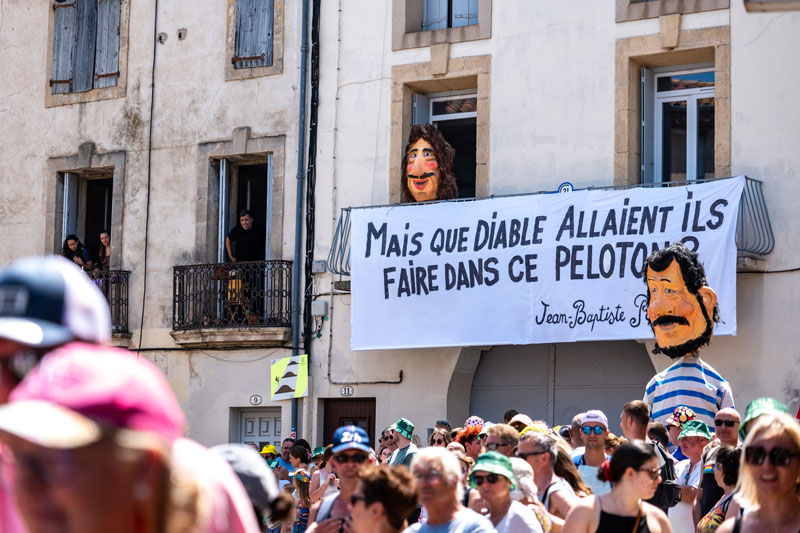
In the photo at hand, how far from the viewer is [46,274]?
5.74 feet

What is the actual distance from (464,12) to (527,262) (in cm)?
415

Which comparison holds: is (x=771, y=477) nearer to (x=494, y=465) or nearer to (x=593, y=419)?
(x=494, y=465)

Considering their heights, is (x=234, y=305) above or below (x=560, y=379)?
above

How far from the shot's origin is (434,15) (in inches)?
752

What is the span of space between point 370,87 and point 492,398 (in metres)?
4.70

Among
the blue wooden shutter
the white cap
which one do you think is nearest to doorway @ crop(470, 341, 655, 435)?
the blue wooden shutter

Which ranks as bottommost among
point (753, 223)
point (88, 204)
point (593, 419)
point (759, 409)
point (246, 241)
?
point (593, 419)

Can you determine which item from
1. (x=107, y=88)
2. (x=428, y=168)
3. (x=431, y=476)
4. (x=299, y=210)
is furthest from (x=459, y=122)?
(x=431, y=476)

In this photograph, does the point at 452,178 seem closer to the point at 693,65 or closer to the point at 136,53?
the point at 693,65

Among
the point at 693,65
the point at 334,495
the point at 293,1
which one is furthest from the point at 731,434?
the point at 293,1

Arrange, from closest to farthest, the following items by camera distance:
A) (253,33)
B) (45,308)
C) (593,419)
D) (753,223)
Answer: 1. (45,308)
2. (593,419)
3. (753,223)
4. (253,33)

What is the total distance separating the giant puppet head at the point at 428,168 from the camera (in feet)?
59.1

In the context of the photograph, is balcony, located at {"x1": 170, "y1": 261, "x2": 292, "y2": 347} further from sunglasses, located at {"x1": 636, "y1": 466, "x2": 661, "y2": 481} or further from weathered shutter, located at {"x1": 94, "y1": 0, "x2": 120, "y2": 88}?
sunglasses, located at {"x1": 636, "y1": 466, "x2": 661, "y2": 481}

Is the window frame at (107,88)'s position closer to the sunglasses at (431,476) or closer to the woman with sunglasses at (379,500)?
the sunglasses at (431,476)
